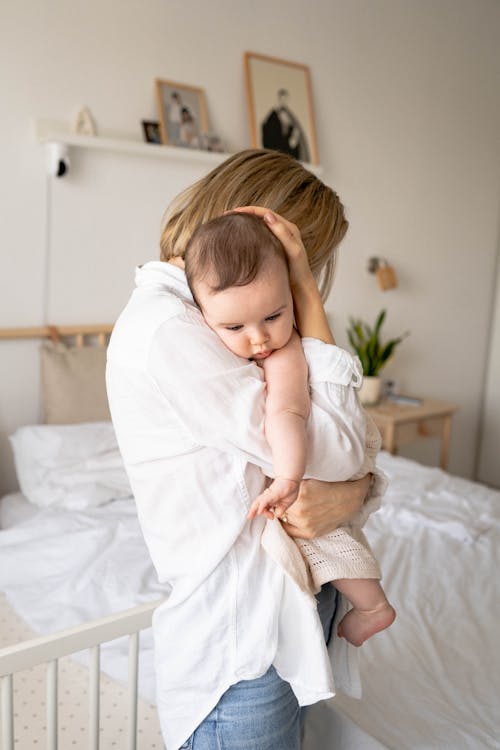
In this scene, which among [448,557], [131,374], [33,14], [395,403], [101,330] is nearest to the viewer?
[131,374]

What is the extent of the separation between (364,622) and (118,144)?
202 centimetres

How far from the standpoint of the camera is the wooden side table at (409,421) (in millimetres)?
3062

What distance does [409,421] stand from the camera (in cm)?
317

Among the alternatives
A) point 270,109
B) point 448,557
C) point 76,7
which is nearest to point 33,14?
point 76,7

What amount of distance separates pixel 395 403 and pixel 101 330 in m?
1.55

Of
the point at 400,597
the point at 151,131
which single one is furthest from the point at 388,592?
the point at 151,131

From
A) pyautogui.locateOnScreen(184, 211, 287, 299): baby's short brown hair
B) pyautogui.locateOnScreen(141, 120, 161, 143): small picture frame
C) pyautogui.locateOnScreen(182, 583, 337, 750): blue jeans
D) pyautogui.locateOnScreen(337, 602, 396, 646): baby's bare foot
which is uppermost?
pyautogui.locateOnScreen(141, 120, 161, 143): small picture frame

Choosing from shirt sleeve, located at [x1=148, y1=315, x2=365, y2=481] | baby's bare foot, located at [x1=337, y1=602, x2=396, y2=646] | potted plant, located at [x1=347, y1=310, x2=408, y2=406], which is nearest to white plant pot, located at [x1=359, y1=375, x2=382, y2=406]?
potted plant, located at [x1=347, y1=310, x2=408, y2=406]

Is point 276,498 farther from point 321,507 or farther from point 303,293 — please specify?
point 303,293

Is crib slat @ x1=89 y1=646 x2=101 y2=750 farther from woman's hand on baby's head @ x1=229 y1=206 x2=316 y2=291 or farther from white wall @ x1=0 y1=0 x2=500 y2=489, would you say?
white wall @ x1=0 y1=0 x2=500 y2=489

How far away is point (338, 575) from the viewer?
85cm

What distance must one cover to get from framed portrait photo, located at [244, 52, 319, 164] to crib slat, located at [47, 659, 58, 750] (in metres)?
2.43

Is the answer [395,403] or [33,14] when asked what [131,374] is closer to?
[33,14]

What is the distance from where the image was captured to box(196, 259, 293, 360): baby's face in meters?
0.82
